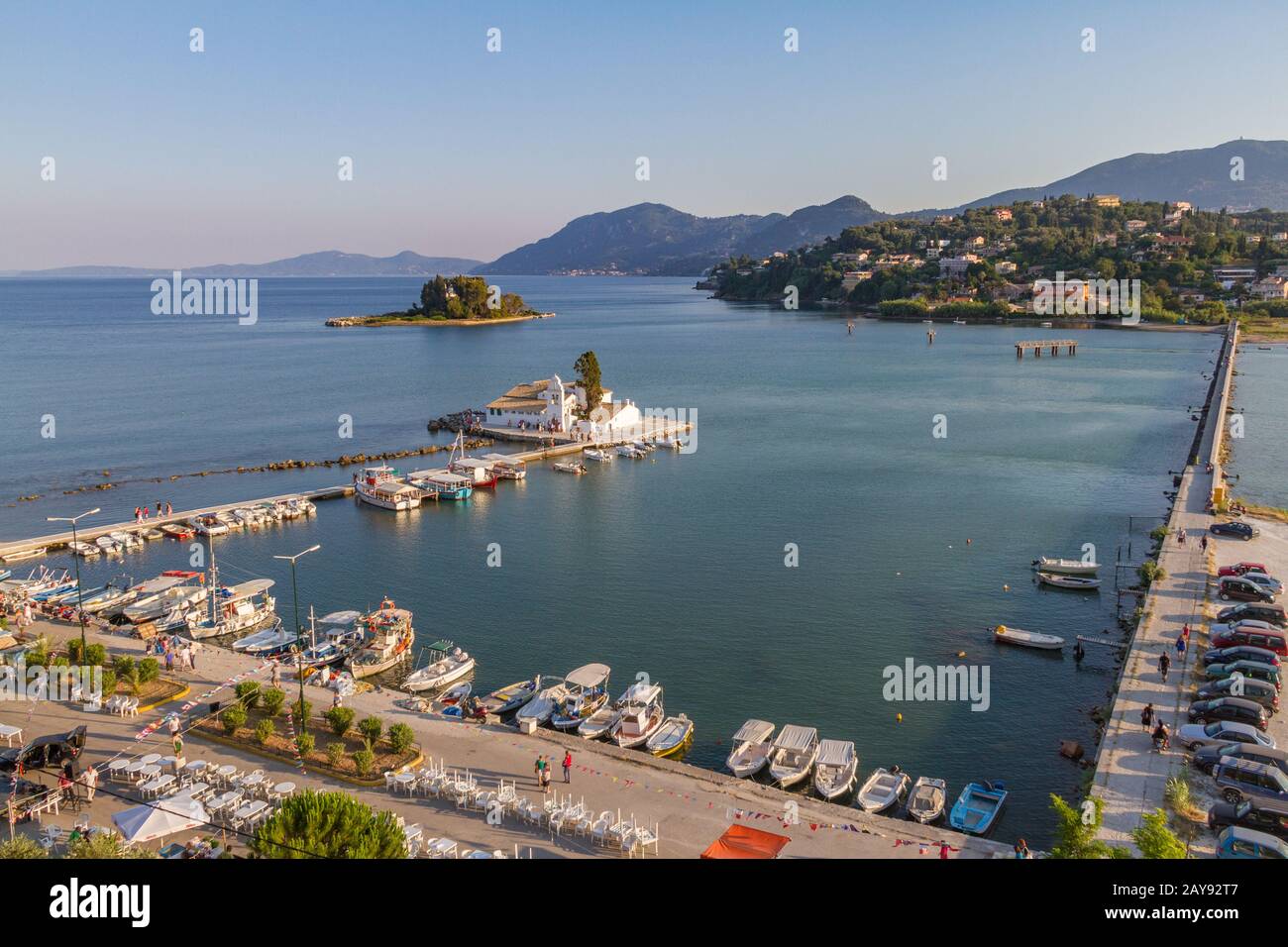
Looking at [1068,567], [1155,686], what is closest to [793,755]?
[1155,686]

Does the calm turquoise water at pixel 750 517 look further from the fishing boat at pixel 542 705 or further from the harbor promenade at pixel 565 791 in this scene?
the harbor promenade at pixel 565 791

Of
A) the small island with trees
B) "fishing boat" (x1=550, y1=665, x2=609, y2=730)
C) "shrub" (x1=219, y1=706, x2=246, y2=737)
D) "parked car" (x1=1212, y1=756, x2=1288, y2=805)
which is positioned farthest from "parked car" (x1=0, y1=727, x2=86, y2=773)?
the small island with trees

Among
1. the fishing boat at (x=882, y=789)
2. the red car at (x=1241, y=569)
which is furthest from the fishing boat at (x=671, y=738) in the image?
the red car at (x=1241, y=569)

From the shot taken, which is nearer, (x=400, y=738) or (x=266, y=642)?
(x=400, y=738)

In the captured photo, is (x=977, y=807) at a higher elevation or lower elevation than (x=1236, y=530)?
lower

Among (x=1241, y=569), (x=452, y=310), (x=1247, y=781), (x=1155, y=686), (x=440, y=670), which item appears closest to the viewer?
(x=1247, y=781)

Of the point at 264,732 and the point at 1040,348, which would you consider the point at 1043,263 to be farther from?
the point at 264,732

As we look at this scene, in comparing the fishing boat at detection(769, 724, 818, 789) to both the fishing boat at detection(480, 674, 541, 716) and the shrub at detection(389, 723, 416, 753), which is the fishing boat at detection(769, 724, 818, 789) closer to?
the fishing boat at detection(480, 674, 541, 716)

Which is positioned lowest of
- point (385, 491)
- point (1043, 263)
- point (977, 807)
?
point (977, 807)
